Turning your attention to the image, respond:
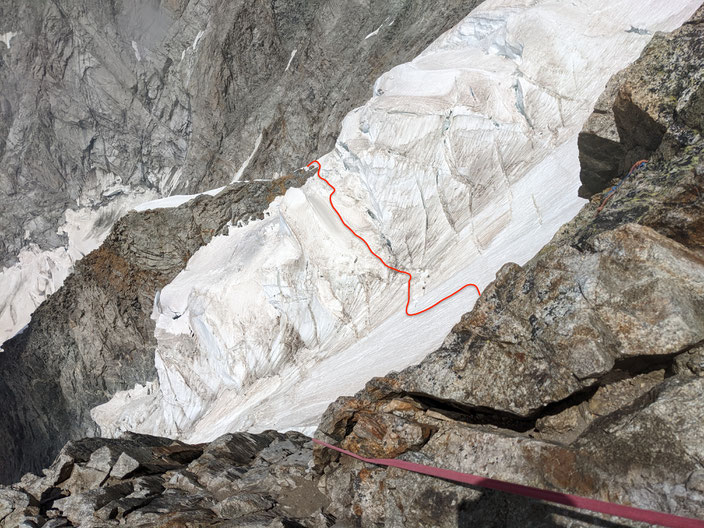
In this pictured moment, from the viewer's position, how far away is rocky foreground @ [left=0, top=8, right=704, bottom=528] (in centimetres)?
407

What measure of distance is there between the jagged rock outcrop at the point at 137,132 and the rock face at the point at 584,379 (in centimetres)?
1163

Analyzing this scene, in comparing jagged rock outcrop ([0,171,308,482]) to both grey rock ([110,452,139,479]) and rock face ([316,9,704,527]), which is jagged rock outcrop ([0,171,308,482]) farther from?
rock face ([316,9,704,527])

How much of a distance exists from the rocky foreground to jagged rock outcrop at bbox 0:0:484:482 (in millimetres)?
11157

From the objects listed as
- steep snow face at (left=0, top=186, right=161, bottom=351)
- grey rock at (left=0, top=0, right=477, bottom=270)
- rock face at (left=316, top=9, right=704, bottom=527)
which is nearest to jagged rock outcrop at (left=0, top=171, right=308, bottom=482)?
steep snow face at (left=0, top=186, right=161, bottom=351)

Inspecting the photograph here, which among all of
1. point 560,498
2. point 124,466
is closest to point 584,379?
point 560,498

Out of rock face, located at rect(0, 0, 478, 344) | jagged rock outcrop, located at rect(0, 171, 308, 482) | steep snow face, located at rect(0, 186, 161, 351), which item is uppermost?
rock face, located at rect(0, 0, 478, 344)

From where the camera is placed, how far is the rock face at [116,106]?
27453mm

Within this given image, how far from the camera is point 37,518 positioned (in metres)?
7.41

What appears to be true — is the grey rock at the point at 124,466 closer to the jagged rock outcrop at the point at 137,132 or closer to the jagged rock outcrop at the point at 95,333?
the jagged rock outcrop at the point at 137,132

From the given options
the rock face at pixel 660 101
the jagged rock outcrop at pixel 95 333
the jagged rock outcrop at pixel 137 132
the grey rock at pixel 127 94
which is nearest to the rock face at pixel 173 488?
the rock face at pixel 660 101

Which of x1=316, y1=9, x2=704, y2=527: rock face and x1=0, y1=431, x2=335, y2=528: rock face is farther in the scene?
x1=0, y1=431, x2=335, y2=528: rock face

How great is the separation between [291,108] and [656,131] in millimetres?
19579

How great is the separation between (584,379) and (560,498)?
153cm

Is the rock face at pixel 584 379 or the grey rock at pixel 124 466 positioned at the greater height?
the grey rock at pixel 124 466
